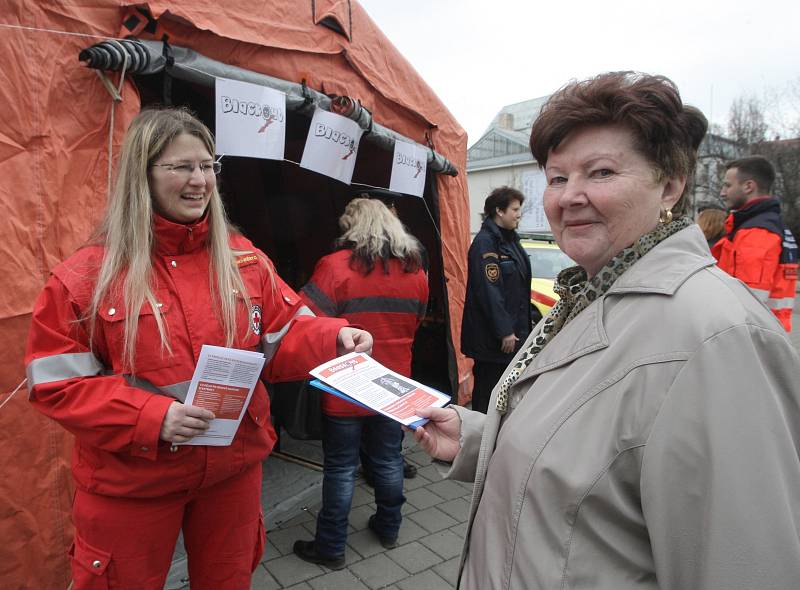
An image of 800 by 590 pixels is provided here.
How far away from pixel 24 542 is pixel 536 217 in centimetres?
2629

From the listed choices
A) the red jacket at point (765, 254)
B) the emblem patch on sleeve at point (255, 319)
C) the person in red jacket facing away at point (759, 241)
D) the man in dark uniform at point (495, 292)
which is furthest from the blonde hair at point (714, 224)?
the emblem patch on sleeve at point (255, 319)

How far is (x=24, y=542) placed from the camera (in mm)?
2227

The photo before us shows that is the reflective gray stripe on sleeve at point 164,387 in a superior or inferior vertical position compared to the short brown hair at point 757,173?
inferior

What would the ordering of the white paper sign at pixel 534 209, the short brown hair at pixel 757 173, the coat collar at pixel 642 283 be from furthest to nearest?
the white paper sign at pixel 534 209 < the short brown hair at pixel 757 173 < the coat collar at pixel 642 283

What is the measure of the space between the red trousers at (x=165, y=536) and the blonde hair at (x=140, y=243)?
0.47m

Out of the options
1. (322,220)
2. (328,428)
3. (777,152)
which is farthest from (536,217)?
(328,428)

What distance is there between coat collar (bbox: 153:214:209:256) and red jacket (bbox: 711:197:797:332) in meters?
4.10

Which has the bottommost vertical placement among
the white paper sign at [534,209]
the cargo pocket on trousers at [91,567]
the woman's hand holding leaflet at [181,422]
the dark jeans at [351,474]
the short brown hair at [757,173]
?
the dark jeans at [351,474]

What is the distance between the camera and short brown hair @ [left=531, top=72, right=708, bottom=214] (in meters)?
1.19

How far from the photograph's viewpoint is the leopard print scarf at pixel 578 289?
47.8 inches

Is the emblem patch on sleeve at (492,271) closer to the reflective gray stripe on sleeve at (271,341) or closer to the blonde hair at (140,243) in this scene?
the reflective gray stripe on sleeve at (271,341)

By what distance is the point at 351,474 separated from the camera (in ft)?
10.3

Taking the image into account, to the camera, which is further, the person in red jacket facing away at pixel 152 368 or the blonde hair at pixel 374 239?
the blonde hair at pixel 374 239

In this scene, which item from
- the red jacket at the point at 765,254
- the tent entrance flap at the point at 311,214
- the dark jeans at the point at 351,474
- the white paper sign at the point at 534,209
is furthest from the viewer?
the white paper sign at the point at 534,209
